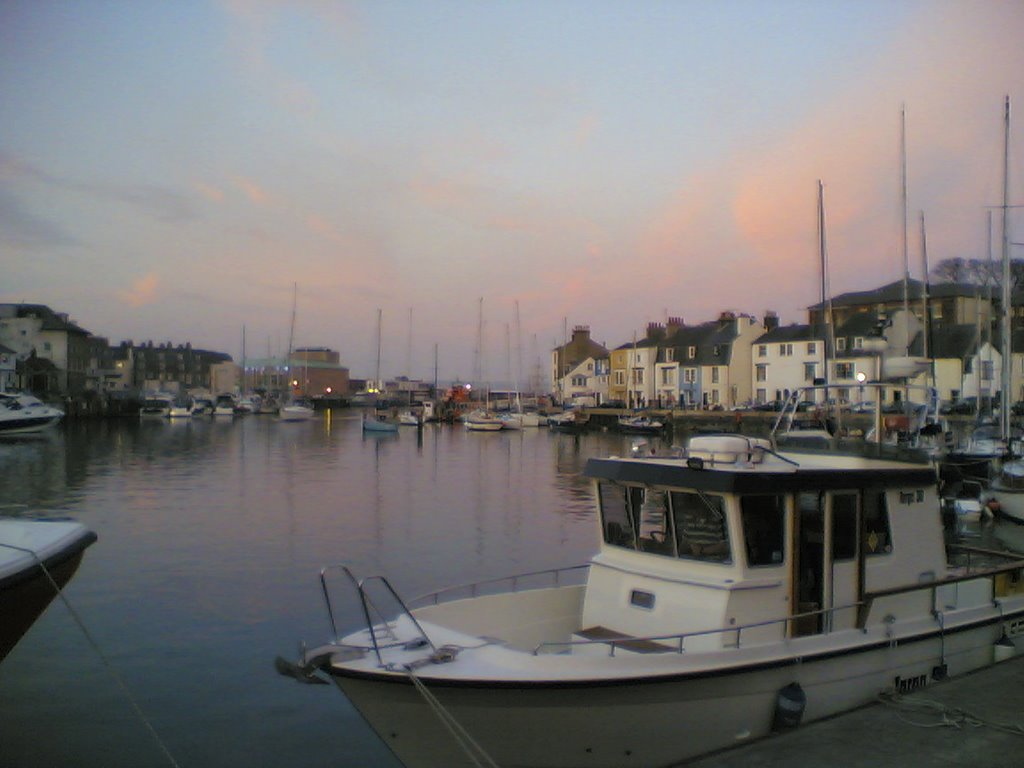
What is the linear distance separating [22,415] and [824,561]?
71777 millimetres

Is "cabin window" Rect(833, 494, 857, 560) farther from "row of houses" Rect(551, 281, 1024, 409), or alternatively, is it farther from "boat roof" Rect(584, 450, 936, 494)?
"row of houses" Rect(551, 281, 1024, 409)

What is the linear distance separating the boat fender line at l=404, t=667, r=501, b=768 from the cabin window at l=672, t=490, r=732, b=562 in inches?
110

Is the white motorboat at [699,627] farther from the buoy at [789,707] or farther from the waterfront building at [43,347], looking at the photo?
the waterfront building at [43,347]

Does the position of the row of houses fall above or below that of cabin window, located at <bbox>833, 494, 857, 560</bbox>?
above

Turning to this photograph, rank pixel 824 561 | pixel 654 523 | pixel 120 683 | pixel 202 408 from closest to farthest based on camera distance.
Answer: pixel 824 561 < pixel 654 523 < pixel 120 683 < pixel 202 408

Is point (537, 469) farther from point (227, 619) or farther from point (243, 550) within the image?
point (227, 619)

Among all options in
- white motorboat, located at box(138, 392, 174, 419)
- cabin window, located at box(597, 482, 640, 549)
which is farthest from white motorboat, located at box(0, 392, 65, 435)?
cabin window, located at box(597, 482, 640, 549)

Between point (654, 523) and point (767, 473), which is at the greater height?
point (767, 473)

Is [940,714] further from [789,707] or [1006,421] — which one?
[1006,421]

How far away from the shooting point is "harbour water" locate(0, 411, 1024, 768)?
10625mm

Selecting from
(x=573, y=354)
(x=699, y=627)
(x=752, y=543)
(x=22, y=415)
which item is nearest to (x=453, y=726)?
(x=699, y=627)

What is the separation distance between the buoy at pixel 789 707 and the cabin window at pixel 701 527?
1.29 meters

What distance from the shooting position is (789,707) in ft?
26.0

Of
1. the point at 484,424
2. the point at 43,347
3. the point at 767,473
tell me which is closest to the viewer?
the point at 767,473
